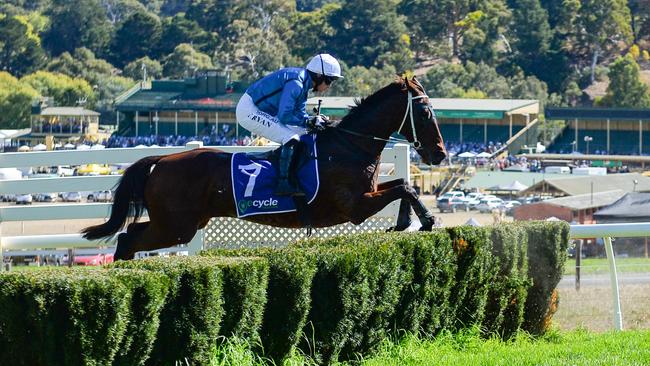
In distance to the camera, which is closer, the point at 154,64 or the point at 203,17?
the point at 154,64

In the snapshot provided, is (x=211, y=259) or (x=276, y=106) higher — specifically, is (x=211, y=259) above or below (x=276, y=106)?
below

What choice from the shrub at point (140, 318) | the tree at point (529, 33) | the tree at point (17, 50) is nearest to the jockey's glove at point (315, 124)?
the shrub at point (140, 318)

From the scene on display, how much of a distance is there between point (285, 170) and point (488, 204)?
43.4 m

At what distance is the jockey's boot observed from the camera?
899 centimetres

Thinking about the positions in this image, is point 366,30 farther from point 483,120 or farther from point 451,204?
point 451,204

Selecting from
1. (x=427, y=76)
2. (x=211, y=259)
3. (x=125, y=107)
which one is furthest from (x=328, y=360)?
(x=427, y=76)

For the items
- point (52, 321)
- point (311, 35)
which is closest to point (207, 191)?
point (52, 321)

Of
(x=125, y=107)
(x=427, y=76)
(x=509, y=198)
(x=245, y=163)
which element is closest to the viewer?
(x=245, y=163)

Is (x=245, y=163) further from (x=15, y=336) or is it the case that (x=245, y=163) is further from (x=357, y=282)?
(x=15, y=336)

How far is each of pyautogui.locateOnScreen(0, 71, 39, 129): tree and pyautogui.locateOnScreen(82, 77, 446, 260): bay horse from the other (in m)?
95.4

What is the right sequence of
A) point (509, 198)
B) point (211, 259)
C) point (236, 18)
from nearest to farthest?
point (211, 259) < point (509, 198) < point (236, 18)

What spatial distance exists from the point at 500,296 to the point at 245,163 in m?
2.44

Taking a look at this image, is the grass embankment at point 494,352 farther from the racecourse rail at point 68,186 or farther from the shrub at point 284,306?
the racecourse rail at point 68,186

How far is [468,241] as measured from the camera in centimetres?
717
